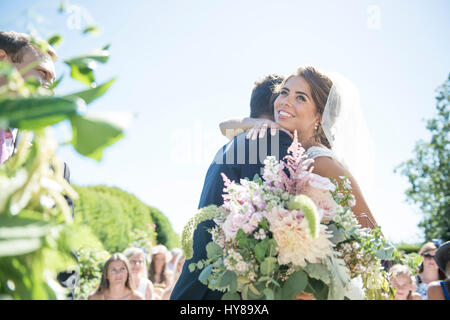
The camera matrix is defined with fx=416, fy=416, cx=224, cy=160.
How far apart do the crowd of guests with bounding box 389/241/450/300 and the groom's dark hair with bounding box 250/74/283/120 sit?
1621 millimetres

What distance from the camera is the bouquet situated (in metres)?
1.54

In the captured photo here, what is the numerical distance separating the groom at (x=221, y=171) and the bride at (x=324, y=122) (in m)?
0.07

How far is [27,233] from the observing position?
1.99ft

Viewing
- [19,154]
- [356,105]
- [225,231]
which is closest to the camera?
[19,154]

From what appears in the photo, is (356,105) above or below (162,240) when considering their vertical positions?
above

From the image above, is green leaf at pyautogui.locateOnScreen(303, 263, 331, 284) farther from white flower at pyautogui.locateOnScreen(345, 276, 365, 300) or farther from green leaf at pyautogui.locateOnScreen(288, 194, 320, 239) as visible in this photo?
green leaf at pyautogui.locateOnScreen(288, 194, 320, 239)

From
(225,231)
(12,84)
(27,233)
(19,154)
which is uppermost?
(12,84)

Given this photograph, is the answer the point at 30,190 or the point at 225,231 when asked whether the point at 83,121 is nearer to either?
the point at 30,190

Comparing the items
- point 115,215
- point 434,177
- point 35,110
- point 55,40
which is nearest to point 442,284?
point 55,40

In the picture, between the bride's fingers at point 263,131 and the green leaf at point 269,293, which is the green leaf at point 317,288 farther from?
the bride's fingers at point 263,131

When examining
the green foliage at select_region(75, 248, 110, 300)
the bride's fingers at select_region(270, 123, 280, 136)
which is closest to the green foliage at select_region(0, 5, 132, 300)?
the bride's fingers at select_region(270, 123, 280, 136)

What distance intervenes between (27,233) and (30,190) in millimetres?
111
